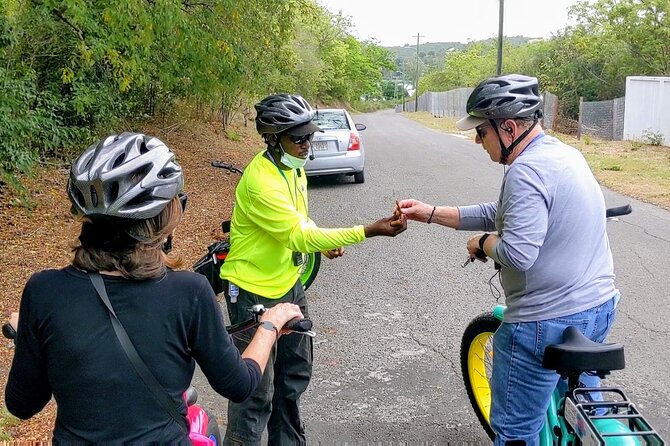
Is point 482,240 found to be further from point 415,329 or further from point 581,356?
point 415,329

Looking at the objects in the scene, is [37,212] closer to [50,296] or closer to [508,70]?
[50,296]

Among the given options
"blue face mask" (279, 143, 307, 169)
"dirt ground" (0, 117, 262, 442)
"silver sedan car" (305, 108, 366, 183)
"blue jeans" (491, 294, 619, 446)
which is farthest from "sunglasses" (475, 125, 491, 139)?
"silver sedan car" (305, 108, 366, 183)

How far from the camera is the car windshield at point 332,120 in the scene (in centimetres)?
1438

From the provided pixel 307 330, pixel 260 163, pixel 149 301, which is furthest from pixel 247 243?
pixel 149 301

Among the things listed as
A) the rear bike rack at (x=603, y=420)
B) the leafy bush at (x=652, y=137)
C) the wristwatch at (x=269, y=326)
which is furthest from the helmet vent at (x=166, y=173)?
the leafy bush at (x=652, y=137)

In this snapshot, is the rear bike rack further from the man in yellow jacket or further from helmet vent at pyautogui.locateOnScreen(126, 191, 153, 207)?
helmet vent at pyautogui.locateOnScreen(126, 191, 153, 207)

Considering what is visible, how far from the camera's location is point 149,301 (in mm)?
1887

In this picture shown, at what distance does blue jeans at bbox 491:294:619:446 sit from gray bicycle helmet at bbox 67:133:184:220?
1574mm

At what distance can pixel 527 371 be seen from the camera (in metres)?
2.82

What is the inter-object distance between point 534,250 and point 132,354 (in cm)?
152

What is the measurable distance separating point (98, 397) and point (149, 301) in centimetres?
30

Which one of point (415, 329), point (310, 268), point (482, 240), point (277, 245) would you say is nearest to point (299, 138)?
point (277, 245)

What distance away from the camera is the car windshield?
47.2 ft

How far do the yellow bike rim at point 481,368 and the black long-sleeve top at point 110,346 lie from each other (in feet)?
7.69
